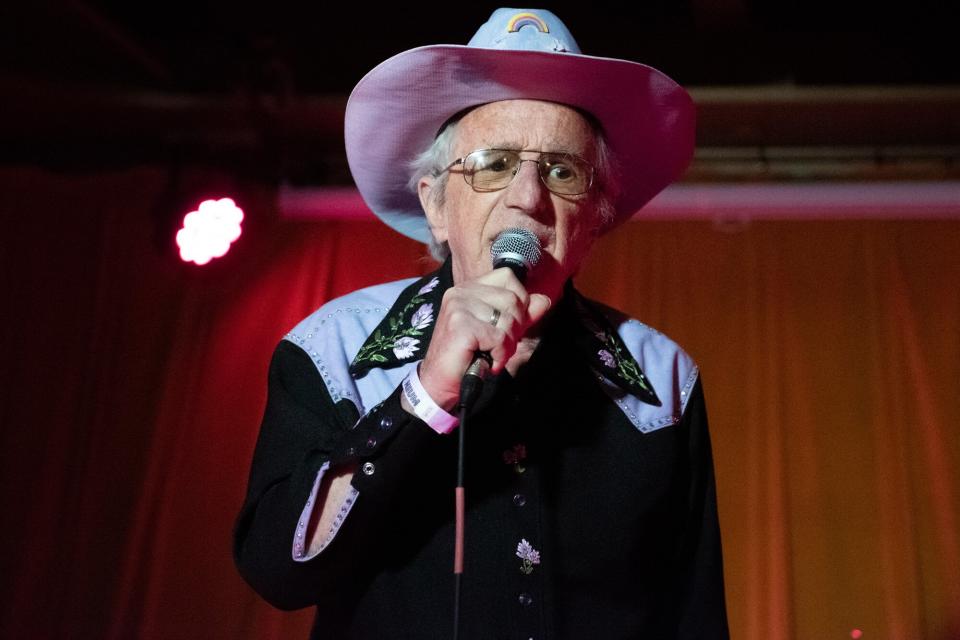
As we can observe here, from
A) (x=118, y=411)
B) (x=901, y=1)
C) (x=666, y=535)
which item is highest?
(x=901, y=1)

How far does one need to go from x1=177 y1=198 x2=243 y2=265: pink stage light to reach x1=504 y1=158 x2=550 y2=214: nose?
2.32m

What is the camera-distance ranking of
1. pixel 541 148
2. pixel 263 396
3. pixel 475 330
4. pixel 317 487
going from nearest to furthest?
pixel 475 330
pixel 317 487
pixel 541 148
pixel 263 396

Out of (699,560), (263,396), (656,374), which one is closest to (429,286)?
(656,374)

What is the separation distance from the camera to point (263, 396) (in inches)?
140

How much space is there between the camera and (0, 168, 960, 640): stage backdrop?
10.7 ft

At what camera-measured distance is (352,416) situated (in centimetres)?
134

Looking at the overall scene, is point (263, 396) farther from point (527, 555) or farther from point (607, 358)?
point (527, 555)

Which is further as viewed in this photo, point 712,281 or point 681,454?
point 712,281

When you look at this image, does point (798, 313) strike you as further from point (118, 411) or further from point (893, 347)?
point (118, 411)

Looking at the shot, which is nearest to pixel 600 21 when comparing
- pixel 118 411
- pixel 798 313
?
pixel 798 313

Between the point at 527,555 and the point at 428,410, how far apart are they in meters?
0.30

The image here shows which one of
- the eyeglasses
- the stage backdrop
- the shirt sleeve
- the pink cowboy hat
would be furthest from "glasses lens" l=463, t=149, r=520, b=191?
the stage backdrop

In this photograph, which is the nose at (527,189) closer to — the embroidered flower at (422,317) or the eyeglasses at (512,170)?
→ the eyeglasses at (512,170)

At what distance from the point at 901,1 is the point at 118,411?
10.5ft
